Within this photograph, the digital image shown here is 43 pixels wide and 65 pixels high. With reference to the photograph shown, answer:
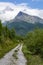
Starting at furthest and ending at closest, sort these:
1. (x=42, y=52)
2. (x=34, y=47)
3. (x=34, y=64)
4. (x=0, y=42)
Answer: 1. (x=0, y=42)
2. (x=34, y=47)
3. (x=42, y=52)
4. (x=34, y=64)

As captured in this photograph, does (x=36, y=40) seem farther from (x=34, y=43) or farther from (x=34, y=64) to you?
(x=34, y=64)

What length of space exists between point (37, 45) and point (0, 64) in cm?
2559

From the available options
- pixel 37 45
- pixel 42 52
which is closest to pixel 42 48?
pixel 42 52

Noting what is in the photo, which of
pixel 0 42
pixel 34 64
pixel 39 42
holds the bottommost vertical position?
pixel 34 64

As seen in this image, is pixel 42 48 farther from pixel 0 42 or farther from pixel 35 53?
pixel 0 42

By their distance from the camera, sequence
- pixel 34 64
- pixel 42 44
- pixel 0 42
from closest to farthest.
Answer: pixel 34 64
pixel 42 44
pixel 0 42

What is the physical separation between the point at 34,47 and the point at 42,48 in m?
8.54

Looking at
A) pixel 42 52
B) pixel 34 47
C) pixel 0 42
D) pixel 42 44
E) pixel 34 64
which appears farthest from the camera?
pixel 0 42

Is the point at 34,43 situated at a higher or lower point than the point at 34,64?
higher

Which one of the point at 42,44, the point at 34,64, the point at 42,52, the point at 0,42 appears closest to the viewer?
the point at 34,64

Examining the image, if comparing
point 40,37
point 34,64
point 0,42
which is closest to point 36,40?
point 40,37

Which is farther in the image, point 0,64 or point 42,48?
point 42,48

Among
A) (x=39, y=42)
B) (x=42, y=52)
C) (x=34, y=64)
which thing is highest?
(x=39, y=42)

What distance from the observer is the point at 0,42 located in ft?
340
